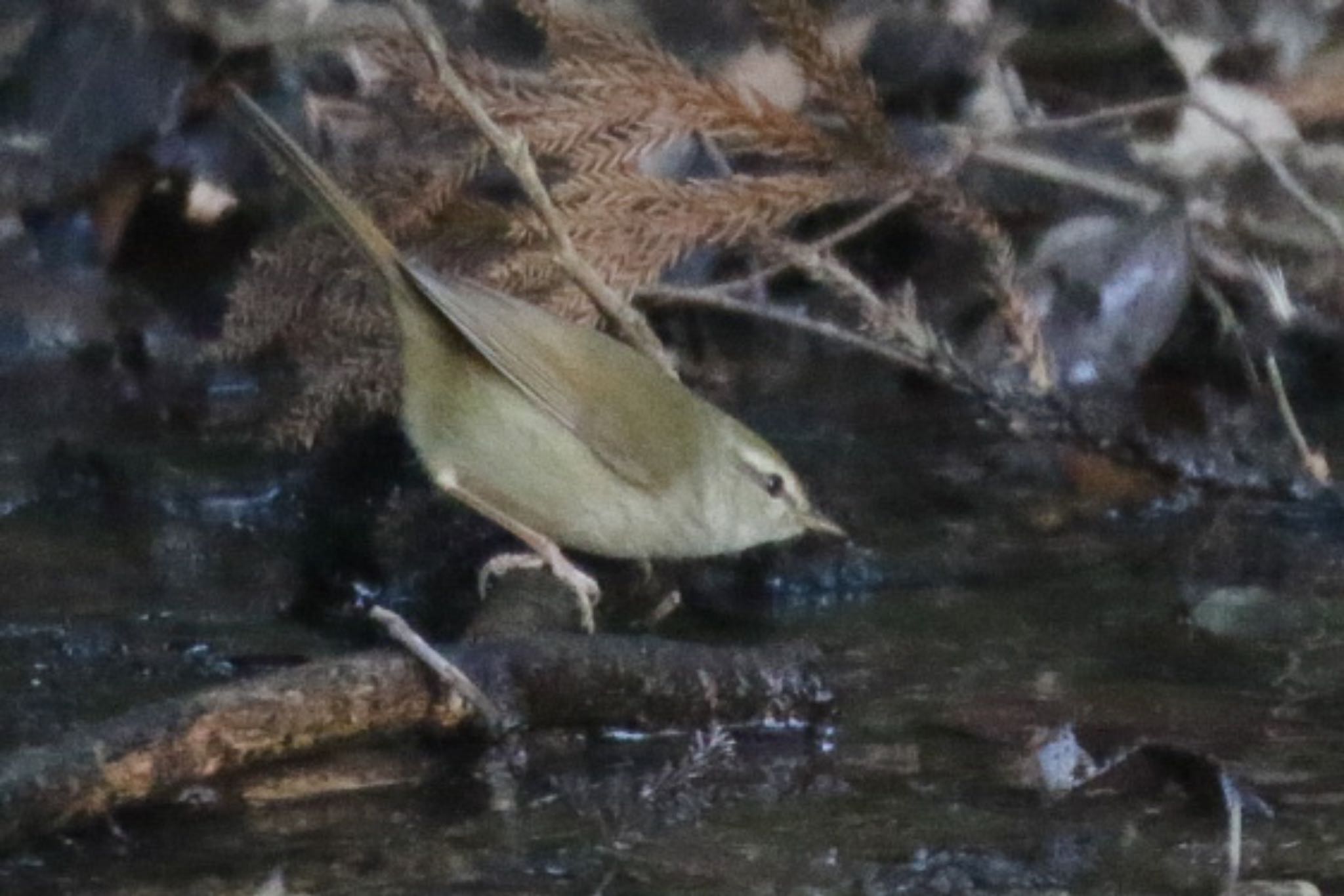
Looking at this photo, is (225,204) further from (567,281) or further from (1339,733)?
(1339,733)

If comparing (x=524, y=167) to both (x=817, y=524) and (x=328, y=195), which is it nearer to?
(x=328, y=195)

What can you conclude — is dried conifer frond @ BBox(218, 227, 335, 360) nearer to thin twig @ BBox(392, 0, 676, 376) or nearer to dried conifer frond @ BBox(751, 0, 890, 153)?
thin twig @ BBox(392, 0, 676, 376)

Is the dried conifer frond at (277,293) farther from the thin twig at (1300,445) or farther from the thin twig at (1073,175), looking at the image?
the thin twig at (1300,445)

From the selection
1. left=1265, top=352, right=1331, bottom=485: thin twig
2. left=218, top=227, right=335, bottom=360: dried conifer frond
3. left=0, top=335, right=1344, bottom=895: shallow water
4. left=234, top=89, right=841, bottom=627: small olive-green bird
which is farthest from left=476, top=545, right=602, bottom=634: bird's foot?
left=1265, top=352, right=1331, bottom=485: thin twig

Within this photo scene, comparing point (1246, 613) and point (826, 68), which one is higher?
point (826, 68)

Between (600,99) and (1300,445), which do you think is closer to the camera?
(1300,445)

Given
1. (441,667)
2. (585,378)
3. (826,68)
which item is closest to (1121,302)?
(826,68)

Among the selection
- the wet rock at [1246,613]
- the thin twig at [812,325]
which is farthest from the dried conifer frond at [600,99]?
the wet rock at [1246,613]
